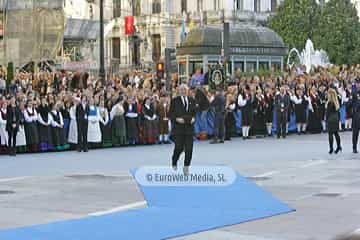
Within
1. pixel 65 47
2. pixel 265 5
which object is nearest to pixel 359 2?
pixel 265 5

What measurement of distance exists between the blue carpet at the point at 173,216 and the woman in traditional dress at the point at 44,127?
9976 mm

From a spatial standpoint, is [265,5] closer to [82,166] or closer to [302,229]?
[82,166]

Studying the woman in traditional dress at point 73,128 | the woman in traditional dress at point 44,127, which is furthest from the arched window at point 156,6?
the woman in traditional dress at point 44,127

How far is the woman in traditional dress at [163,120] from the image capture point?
2691cm

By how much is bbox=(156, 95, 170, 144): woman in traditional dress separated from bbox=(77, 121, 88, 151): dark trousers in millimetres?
3286

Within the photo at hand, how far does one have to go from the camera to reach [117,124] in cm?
2564

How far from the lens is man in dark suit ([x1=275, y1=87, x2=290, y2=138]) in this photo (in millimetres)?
29247

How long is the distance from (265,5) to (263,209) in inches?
3410

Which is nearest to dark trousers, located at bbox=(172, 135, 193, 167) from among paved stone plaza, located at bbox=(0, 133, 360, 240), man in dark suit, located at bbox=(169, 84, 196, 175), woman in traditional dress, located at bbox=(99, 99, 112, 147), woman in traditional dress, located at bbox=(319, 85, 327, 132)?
man in dark suit, located at bbox=(169, 84, 196, 175)

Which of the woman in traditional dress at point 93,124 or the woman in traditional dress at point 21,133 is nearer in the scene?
the woman in traditional dress at point 21,133

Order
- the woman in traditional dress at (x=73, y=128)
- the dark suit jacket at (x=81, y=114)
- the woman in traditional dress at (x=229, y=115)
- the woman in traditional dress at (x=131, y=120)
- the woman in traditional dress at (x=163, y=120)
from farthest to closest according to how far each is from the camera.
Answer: the woman in traditional dress at (x=229, y=115)
the woman in traditional dress at (x=163, y=120)
the woman in traditional dress at (x=131, y=120)
the woman in traditional dress at (x=73, y=128)
the dark suit jacket at (x=81, y=114)

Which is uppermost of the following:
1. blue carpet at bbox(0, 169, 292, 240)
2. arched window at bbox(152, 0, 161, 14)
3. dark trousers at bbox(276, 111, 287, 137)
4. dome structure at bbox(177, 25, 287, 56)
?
arched window at bbox(152, 0, 161, 14)

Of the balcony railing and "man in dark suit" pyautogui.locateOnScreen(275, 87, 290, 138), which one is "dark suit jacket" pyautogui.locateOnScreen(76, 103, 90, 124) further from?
the balcony railing

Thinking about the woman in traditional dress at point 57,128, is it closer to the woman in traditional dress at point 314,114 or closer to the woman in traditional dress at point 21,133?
the woman in traditional dress at point 21,133
